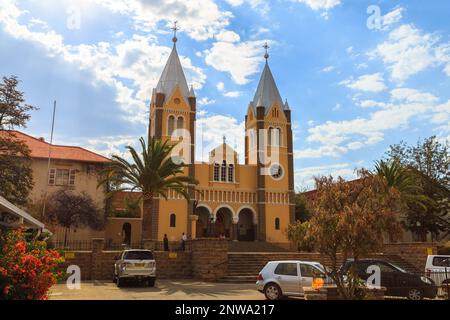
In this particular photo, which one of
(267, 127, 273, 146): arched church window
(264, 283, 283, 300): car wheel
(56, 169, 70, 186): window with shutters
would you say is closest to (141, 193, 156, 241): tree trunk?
(56, 169, 70, 186): window with shutters

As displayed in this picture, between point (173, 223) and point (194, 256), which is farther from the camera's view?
point (173, 223)

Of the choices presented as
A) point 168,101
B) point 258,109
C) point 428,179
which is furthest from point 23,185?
point 428,179

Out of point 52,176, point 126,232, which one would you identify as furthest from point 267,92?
point 52,176

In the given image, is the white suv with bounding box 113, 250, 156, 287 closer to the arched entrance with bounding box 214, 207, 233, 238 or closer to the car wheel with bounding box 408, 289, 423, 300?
the car wheel with bounding box 408, 289, 423, 300

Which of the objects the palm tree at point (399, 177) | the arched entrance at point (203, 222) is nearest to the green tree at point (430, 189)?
the palm tree at point (399, 177)

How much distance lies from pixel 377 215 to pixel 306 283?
193 inches

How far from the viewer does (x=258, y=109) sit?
163 feet

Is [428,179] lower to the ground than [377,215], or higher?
higher

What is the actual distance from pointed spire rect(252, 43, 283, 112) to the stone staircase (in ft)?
90.2

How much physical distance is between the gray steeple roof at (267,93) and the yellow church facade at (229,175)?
0.36 meters

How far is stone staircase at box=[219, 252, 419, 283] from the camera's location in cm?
2195

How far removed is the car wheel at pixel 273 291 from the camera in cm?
1415

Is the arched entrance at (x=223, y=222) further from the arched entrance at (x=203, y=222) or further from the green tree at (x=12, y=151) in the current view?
the green tree at (x=12, y=151)

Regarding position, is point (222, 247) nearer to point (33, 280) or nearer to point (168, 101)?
point (33, 280)
